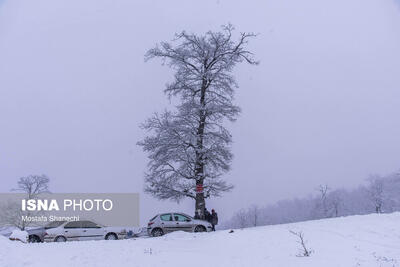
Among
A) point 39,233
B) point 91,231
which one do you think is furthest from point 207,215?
point 39,233

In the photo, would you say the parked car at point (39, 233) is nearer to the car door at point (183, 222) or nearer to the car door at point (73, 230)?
the car door at point (73, 230)

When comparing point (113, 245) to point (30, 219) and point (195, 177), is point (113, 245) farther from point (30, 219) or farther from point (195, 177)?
point (30, 219)

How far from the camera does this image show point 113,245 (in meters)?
17.3

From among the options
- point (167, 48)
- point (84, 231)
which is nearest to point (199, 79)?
point (167, 48)

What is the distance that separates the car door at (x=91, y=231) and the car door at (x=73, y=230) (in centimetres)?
21

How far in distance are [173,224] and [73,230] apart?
208 inches

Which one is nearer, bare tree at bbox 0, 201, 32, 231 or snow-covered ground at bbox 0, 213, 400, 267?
snow-covered ground at bbox 0, 213, 400, 267

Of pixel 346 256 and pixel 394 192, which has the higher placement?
pixel 394 192

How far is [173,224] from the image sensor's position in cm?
2352

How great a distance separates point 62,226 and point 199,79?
38.7 feet

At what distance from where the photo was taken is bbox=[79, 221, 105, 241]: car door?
21953 millimetres

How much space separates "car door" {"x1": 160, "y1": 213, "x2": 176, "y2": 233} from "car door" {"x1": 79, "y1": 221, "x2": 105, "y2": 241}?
10.7ft

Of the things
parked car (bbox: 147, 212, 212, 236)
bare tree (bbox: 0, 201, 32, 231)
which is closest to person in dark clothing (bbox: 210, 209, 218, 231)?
parked car (bbox: 147, 212, 212, 236)

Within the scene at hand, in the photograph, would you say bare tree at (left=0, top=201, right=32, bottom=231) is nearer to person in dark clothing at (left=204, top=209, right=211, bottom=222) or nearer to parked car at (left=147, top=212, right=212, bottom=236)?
person in dark clothing at (left=204, top=209, right=211, bottom=222)
